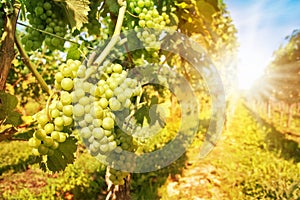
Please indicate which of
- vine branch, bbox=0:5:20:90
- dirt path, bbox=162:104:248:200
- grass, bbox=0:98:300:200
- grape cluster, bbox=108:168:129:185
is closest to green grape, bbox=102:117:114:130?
vine branch, bbox=0:5:20:90

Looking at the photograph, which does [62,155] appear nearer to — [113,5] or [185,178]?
[113,5]

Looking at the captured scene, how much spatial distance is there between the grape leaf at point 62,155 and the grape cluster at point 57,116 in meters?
0.16

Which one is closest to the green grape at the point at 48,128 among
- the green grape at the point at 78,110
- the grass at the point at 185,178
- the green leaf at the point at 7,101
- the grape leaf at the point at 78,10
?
the green grape at the point at 78,110

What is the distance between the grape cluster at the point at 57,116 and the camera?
111 cm

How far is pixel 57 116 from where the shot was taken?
1139 mm

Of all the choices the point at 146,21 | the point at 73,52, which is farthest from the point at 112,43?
the point at 146,21

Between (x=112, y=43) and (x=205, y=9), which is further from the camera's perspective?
(x=205, y=9)

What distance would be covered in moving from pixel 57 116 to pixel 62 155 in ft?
0.98

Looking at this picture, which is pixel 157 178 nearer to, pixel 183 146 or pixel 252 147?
pixel 183 146

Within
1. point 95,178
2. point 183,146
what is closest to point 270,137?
point 183,146

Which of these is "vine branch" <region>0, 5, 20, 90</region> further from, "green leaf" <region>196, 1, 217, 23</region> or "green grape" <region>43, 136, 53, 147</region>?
"green leaf" <region>196, 1, 217, 23</region>

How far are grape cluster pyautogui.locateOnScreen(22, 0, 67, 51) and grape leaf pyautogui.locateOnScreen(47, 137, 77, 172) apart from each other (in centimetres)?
82

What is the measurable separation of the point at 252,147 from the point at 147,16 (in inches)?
300

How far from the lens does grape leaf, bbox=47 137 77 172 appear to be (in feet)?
4.37
